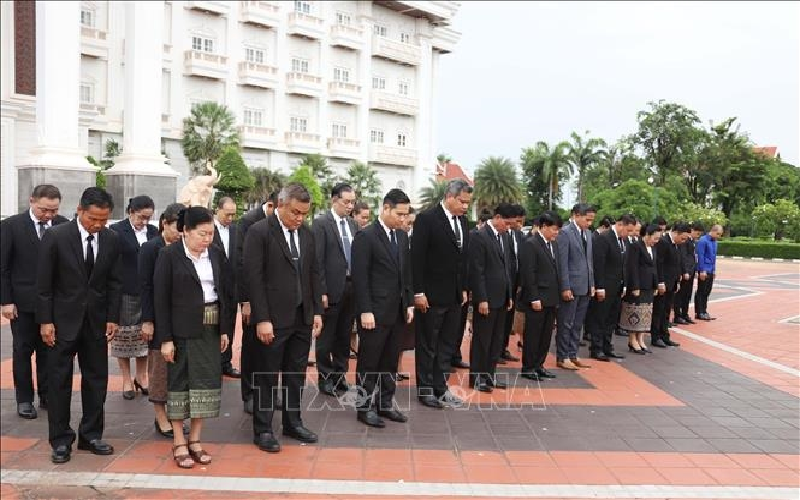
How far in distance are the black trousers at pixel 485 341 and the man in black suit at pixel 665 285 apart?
4105 mm

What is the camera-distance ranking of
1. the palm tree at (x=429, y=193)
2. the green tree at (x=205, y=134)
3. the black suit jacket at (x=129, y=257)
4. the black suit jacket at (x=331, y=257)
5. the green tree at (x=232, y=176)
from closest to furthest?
the black suit jacket at (x=129, y=257) → the black suit jacket at (x=331, y=257) → the green tree at (x=232, y=176) → the green tree at (x=205, y=134) → the palm tree at (x=429, y=193)

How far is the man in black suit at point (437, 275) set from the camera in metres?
6.22

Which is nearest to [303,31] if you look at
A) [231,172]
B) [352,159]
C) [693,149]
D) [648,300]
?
[352,159]

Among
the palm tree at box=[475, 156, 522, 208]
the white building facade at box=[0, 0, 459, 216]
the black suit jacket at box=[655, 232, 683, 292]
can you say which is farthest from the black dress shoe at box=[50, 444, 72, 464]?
the palm tree at box=[475, 156, 522, 208]

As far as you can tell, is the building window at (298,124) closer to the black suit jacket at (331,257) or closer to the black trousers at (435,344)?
the black suit jacket at (331,257)

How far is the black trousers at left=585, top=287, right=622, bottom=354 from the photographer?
28.9 ft

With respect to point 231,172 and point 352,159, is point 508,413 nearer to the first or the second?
point 231,172

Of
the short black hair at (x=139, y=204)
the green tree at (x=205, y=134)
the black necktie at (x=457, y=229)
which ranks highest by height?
the green tree at (x=205, y=134)

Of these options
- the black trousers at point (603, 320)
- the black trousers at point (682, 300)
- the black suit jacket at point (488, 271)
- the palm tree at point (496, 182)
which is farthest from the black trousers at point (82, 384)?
the palm tree at point (496, 182)

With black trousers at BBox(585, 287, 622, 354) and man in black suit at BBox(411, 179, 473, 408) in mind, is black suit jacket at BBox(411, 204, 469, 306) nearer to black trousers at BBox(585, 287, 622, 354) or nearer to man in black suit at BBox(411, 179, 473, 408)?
man in black suit at BBox(411, 179, 473, 408)

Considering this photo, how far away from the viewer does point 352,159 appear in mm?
45500

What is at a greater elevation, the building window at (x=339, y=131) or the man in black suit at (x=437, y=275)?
the building window at (x=339, y=131)

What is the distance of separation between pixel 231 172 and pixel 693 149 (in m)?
34.8

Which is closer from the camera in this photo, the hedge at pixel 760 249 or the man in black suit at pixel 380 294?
the man in black suit at pixel 380 294
